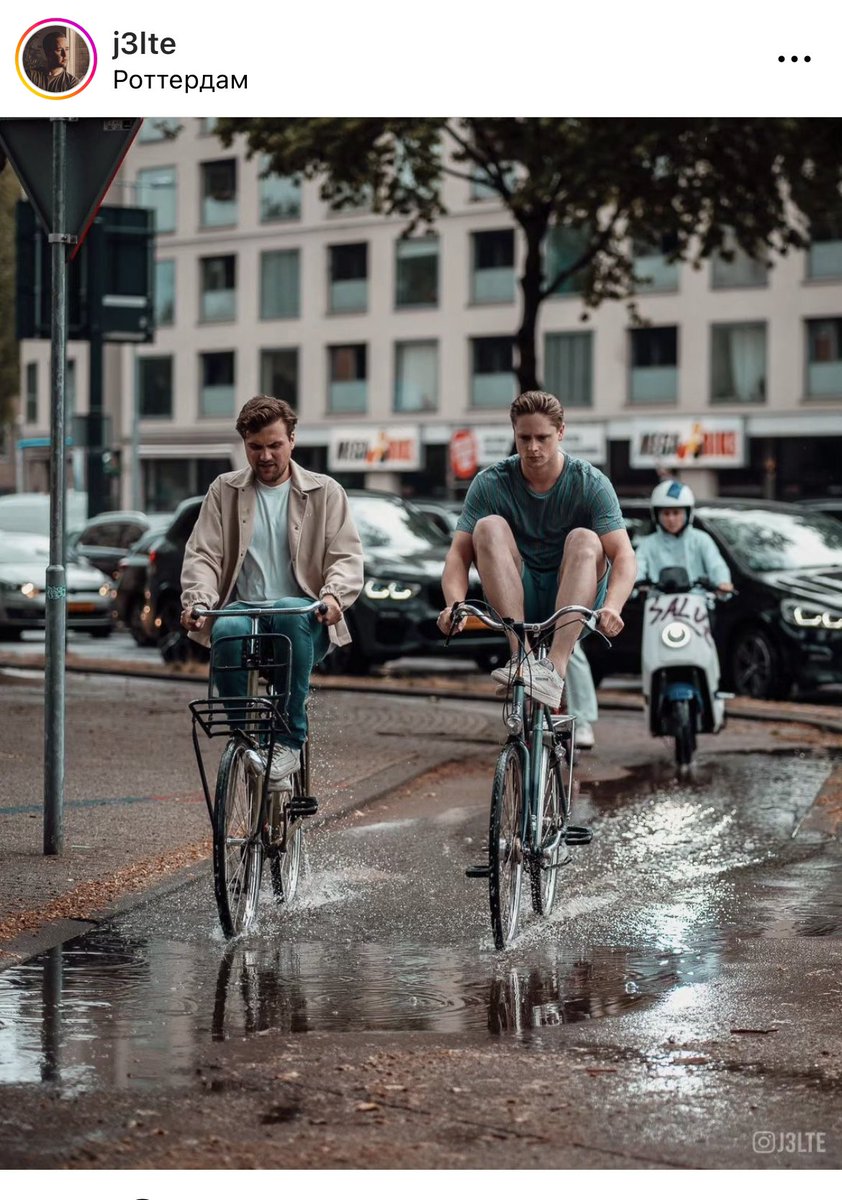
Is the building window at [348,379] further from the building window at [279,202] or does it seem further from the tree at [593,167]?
the tree at [593,167]

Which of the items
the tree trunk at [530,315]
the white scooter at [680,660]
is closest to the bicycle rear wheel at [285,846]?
the white scooter at [680,660]

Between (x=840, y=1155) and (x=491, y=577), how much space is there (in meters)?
3.33

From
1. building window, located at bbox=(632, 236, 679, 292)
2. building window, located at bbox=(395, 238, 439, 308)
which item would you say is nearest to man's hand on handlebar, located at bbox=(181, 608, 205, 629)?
building window, located at bbox=(632, 236, 679, 292)

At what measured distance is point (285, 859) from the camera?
751 cm

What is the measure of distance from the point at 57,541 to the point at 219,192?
54.8 meters

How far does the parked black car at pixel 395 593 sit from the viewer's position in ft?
58.6

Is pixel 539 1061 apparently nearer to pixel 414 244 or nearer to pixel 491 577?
pixel 491 577

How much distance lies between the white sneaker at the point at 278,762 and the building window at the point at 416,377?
4920 cm

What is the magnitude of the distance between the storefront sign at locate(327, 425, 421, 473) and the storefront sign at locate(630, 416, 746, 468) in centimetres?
756

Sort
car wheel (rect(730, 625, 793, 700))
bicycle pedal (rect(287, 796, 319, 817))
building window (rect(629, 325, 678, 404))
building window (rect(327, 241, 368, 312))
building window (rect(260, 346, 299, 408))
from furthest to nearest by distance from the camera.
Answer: building window (rect(260, 346, 299, 408)) < building window (rect(327, 241, 368, 312)) < building window (rect(629, 325, 678, 404)) < car wheel (rect(730, 625, 793, 700)) < bicycle pedal (rect(287, 796, 319, 817))

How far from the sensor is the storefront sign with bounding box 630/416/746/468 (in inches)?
1943

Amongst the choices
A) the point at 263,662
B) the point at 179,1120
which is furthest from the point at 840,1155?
the point at 263,662

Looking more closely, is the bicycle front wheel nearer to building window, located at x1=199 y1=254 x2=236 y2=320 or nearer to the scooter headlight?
the scooter headlight

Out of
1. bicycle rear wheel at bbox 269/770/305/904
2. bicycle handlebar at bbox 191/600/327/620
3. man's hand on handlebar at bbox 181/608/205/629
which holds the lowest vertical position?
bicycle rear wheel at bbox 269/770/305/904
